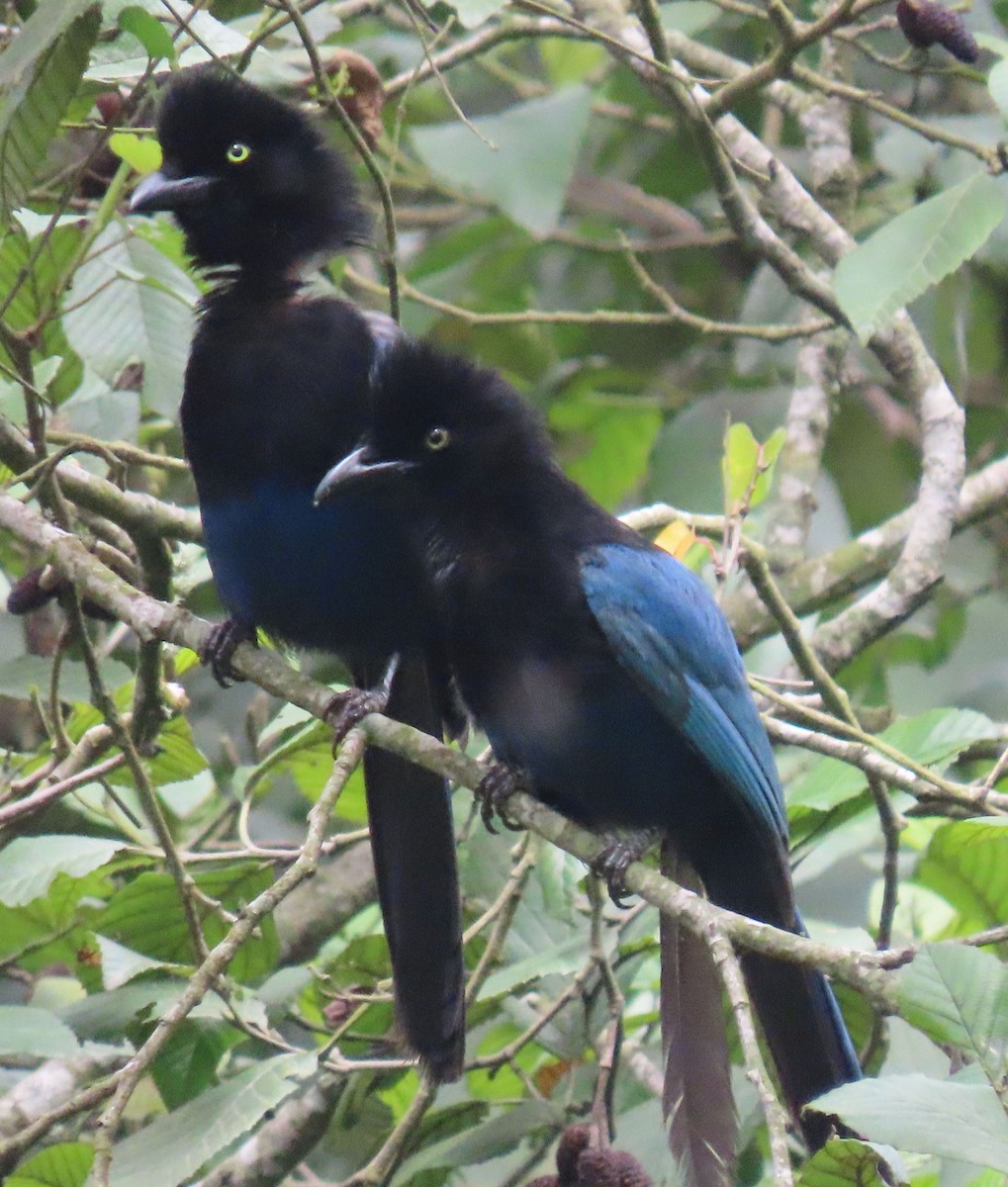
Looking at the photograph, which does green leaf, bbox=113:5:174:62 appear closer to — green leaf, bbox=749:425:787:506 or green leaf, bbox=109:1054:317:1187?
green leaf, bbox=749:425:787:506

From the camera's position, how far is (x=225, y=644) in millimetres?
→ 3676

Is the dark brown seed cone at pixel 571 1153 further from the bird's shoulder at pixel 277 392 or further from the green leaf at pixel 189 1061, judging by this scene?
the bird's shoulder at pixel 277 392

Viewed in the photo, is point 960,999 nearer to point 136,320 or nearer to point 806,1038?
point 806,1038

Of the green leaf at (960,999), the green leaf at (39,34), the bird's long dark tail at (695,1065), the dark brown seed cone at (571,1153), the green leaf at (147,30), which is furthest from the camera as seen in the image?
the bird's long dark tail at (695,1065)

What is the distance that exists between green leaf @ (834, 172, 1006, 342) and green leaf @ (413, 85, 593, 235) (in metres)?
1.40

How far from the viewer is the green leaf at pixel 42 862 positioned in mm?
3336

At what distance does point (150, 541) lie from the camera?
374cm

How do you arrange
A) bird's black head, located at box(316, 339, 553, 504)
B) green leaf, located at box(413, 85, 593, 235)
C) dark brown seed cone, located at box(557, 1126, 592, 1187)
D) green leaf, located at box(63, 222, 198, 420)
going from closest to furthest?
dark brown seed cone, located at box(557, 1126, 592, 1187), bird's black head, located at box(316, 339, 553, 504), green leaf, located at box(63, 222, 198, 420), green leaf, located at box(413, 85, 593, 235)

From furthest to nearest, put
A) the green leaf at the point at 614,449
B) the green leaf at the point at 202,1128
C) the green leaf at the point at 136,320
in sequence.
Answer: the green leaf at the point at 614,449
the green leaf at the point at 136,320
the green leaf at the point at 202,1128

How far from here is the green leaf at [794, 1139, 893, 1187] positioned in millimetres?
2312

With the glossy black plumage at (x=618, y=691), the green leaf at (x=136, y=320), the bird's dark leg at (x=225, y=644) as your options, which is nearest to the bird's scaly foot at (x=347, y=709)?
the glossy black plumage at (x=618, y=691)

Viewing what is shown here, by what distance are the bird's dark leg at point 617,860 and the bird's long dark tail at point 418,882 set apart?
469 millimetres

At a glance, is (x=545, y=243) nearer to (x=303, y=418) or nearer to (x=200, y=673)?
(x=200, y=673)

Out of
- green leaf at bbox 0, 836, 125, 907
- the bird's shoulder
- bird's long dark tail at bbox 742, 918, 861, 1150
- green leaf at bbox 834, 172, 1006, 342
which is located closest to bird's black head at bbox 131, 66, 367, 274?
the bird's shoulder
